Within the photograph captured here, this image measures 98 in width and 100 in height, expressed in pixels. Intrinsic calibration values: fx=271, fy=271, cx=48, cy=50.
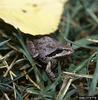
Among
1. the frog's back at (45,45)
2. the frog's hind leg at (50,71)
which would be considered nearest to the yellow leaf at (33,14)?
the frog's back at (45,45)

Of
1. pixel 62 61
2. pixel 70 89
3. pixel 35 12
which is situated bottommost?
pixel 70 89

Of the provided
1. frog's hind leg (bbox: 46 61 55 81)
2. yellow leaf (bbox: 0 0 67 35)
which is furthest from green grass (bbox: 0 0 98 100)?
yellow leaf (bbox: 0 0 67 35)

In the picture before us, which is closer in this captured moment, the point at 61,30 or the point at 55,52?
the point at 55,52

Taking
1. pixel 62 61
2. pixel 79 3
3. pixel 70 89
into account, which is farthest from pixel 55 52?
pixel 79 3

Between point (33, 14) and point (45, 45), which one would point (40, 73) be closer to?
point (45, 45)

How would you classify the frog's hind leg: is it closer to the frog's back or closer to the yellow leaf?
the frog's back

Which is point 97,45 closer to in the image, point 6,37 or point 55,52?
point 55,52
